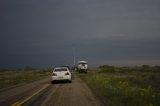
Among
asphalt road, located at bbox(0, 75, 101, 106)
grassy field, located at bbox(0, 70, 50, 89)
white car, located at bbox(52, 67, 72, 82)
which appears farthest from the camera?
grassy field, located at bbox(0, 70, 50, 89)

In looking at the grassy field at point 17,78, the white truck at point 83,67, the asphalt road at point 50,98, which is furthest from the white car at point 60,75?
the white truck at point 83,67

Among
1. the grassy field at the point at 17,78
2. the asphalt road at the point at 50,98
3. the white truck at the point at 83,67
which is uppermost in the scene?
the white truck at the point at 83,67

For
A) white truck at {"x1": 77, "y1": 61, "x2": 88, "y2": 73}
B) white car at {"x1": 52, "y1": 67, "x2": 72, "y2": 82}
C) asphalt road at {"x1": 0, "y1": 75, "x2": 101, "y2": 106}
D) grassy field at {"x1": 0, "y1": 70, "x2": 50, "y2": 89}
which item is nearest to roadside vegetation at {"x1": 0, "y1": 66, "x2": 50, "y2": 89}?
grassy field at {"x1": 0, "y1": 70, "x2": 50, "y2": 89}

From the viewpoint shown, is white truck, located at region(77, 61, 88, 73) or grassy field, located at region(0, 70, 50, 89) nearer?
grassy field, located at region(0, 70, 50, 89)

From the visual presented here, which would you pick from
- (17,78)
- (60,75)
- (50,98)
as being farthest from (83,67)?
(50,98)

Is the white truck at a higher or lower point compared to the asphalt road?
higher

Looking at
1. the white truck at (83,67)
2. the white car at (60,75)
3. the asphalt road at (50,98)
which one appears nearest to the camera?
the asphalt road at (50,98)

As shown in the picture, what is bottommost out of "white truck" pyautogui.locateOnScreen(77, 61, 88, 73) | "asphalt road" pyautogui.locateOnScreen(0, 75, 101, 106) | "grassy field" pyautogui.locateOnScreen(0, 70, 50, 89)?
"asphalt road" pyautogui.locateOnScreen(0, 75, 101, 106)

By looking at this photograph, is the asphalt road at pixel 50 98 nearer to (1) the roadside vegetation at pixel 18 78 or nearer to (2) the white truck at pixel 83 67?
(1) the roadside vegetation at pixel 18 78

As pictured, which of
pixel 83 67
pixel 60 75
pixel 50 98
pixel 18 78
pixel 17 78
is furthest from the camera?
pixel 83 67

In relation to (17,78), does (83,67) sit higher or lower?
higher

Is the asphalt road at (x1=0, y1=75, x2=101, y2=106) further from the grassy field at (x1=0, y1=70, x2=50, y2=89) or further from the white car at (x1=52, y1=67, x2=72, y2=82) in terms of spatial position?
the grassy field at (x1=0, y1=70, x2=50, y2=89)

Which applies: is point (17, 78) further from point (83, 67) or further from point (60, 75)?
point (60, 75)

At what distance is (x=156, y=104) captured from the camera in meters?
14.1
